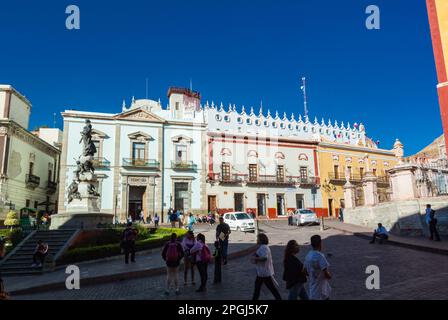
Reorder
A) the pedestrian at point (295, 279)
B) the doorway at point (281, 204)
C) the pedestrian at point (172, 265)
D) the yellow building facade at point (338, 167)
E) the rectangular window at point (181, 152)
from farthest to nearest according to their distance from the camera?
the yellow building facade at point (338, 167)
the doorway at point (281, 204)
the rectangular window at point (181, 152)
the pedestrian at point (172, 265)
the pedestrian at point (295, 279)

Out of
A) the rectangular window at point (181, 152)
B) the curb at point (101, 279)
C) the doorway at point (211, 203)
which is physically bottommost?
the curb at point (101, 279)

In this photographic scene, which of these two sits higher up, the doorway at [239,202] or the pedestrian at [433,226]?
the doorway at [239,202]

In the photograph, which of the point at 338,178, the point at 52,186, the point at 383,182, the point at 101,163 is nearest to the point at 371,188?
the point at 383,182

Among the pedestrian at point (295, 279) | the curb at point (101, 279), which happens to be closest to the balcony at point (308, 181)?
the curb at point (101, 279)

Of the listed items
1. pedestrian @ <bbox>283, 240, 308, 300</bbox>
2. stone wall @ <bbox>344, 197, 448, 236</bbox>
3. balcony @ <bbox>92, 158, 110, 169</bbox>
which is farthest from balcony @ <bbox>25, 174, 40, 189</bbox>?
pedestrian @ <bbox>283, 240, 308, 300</bbox>

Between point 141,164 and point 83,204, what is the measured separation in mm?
15841

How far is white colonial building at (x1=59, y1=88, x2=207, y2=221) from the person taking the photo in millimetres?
31984

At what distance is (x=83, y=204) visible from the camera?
690 inches

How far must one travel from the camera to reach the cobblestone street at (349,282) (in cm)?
718

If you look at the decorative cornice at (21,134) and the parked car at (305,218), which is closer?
the parked car at (305,218)

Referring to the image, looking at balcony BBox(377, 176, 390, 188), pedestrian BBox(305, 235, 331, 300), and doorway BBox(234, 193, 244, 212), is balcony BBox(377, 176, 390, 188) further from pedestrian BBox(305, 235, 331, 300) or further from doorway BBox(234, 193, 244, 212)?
pedestrian BBox(305, 235, 331, 300)

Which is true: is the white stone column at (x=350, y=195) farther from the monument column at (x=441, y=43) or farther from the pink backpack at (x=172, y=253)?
the pink backpack at (x=172, y=253)

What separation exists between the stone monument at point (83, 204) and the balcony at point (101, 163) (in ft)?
45.6

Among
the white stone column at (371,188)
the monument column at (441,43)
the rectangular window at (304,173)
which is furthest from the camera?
the rectangular window at (304,173)
